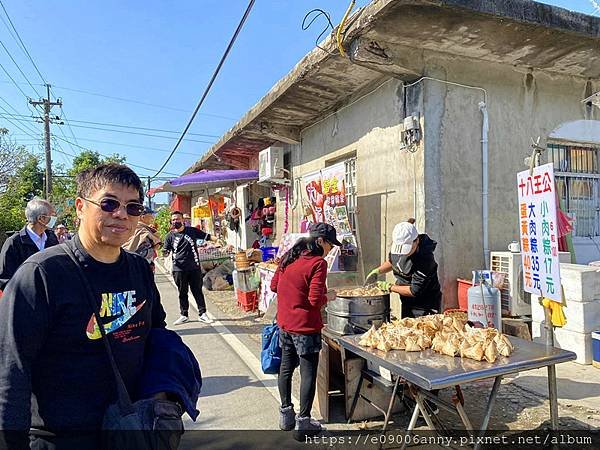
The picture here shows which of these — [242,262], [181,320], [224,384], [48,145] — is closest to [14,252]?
[224,384]

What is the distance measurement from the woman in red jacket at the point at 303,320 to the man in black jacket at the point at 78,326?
191cm

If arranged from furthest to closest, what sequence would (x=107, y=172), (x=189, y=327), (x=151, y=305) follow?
(x=189, y=327) < (x=151, y=305) < (x=107, y=172)

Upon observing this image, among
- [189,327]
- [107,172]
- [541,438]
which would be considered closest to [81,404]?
[107,172]

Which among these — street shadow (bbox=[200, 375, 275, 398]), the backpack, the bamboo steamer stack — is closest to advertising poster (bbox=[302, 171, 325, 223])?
the bamboo steamer stack

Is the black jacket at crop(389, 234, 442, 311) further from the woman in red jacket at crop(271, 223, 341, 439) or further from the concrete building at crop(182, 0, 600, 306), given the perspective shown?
the concrete building at crop(182, 0, 600, 306)

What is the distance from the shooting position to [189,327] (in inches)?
294

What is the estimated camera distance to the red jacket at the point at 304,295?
3.60 metres

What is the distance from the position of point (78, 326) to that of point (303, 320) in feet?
7.42

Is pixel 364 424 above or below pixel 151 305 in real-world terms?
below

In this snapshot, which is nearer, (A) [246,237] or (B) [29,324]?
(B) [29,324]

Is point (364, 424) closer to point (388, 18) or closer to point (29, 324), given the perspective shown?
point (29, 324)

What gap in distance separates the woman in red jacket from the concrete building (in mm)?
2517

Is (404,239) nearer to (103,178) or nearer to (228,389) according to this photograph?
(228,389)

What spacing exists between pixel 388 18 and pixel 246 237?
9.34 m
